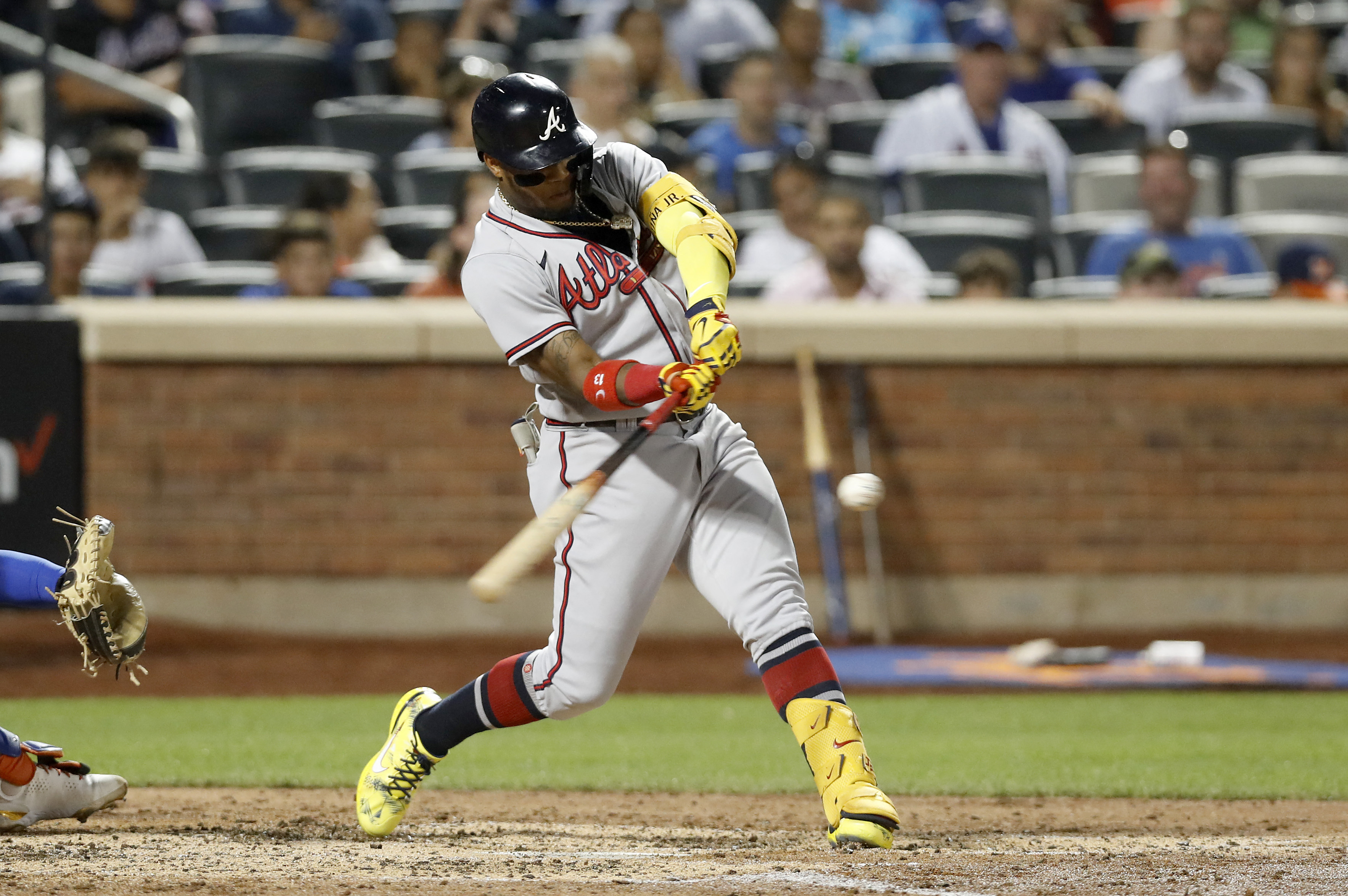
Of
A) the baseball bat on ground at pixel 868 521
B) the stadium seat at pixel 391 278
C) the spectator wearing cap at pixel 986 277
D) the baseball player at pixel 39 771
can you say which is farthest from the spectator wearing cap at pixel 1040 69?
the baseball player at pixel 39 771

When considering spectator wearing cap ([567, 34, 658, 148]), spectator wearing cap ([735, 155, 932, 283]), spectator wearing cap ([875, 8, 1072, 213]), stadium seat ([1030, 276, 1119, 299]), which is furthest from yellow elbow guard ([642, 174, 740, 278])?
spectator wearing cap ([875, 8, 1072, 213])

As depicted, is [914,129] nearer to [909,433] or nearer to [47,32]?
[909,433]

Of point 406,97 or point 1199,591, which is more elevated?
point 406,97

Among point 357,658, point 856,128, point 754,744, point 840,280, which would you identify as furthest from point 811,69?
point 754,744

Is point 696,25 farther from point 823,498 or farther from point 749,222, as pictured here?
point 823,498

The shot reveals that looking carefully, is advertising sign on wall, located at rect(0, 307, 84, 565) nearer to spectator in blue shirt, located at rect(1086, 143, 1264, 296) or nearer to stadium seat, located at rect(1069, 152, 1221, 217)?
Result: spectator in blue shirt, located at rect(1086, 143, 1264, 296)

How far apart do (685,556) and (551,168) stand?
0.94 m

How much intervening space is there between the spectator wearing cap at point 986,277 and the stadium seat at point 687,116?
2.03 metres

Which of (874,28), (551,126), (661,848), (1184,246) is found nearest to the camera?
(551,126)

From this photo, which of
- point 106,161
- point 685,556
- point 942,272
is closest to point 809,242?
point 942,272

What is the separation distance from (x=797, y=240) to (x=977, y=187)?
1134mm

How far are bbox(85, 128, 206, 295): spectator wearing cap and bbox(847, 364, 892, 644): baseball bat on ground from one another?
11.8ft

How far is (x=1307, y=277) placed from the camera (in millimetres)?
8633

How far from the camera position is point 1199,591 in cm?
842
